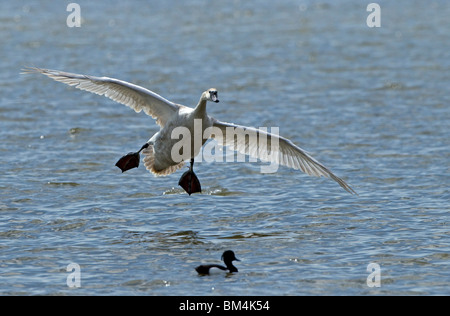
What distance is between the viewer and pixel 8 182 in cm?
1489

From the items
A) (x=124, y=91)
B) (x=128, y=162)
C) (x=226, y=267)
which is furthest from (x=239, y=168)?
(x=226, y=267)

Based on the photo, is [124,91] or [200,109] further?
[124,91]

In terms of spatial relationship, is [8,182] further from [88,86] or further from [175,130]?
[175,130]

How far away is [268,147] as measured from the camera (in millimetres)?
13172

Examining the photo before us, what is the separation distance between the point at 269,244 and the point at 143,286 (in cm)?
227

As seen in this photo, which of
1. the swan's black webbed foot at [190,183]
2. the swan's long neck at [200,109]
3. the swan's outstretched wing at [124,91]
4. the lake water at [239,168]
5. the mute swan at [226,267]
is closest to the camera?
the mute swan at [226,267]

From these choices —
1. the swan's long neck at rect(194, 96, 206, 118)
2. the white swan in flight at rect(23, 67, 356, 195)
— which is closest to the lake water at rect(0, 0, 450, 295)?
the white swan in flight at rect(23, 67, 356, 195)

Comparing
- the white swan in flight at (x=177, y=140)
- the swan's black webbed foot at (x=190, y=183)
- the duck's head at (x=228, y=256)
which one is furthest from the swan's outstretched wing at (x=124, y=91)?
the duck's head at (x=228, y=256)

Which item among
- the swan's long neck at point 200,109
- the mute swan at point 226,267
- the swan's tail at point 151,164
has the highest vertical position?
the swan's long neck at point 200,109

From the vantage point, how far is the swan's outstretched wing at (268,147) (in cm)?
1255

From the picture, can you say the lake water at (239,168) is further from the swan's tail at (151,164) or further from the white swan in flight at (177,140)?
the white swan in flight at (177,140)

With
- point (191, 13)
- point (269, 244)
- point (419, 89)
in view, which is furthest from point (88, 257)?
point (191, 13)

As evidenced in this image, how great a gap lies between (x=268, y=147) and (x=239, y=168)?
121 inches

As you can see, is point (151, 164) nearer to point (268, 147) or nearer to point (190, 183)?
point (190, 183)
